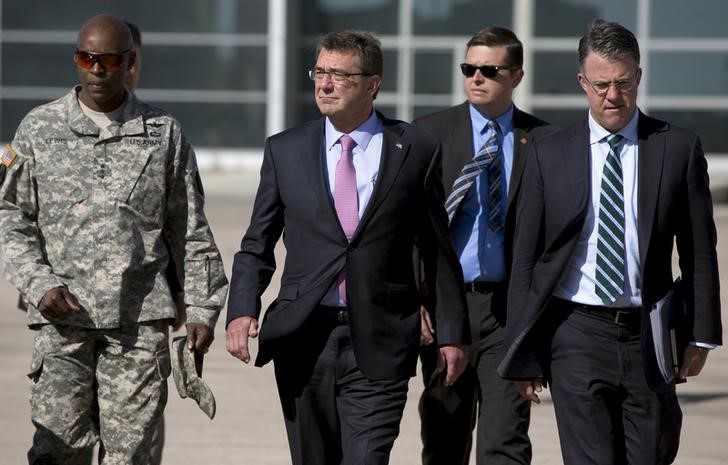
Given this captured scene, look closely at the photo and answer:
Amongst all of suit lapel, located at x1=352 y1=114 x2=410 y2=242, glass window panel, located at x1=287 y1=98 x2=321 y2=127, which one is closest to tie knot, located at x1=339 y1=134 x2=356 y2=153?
suit lapel, located at x1=352 y1=114 x2=410 y2=242

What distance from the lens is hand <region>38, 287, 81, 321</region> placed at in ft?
17.5

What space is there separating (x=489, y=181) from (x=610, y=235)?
57.5 inches

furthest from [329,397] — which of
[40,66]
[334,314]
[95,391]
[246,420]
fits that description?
[40,66]

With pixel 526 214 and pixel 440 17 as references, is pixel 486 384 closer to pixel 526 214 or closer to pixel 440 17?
pixel 526 214

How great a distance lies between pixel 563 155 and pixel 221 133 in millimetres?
25259

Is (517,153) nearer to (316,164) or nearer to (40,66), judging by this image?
(316,164)

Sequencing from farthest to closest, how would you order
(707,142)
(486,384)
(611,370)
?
(707,142)
(486,384)
(611,370)

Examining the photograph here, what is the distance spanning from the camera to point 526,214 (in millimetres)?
5172

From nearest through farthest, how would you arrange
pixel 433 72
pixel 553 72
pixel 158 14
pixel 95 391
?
pixel 95 391 → pixel 553 72 → pixel 158 14 → pixel 433 72

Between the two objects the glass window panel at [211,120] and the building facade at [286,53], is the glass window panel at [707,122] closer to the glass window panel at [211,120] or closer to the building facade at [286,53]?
the building facade at [286,53]

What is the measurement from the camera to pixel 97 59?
18.1ft

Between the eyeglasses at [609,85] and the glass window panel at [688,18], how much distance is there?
25.2m

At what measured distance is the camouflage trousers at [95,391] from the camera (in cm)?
549

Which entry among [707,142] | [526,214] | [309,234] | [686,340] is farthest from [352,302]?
[707,142]
